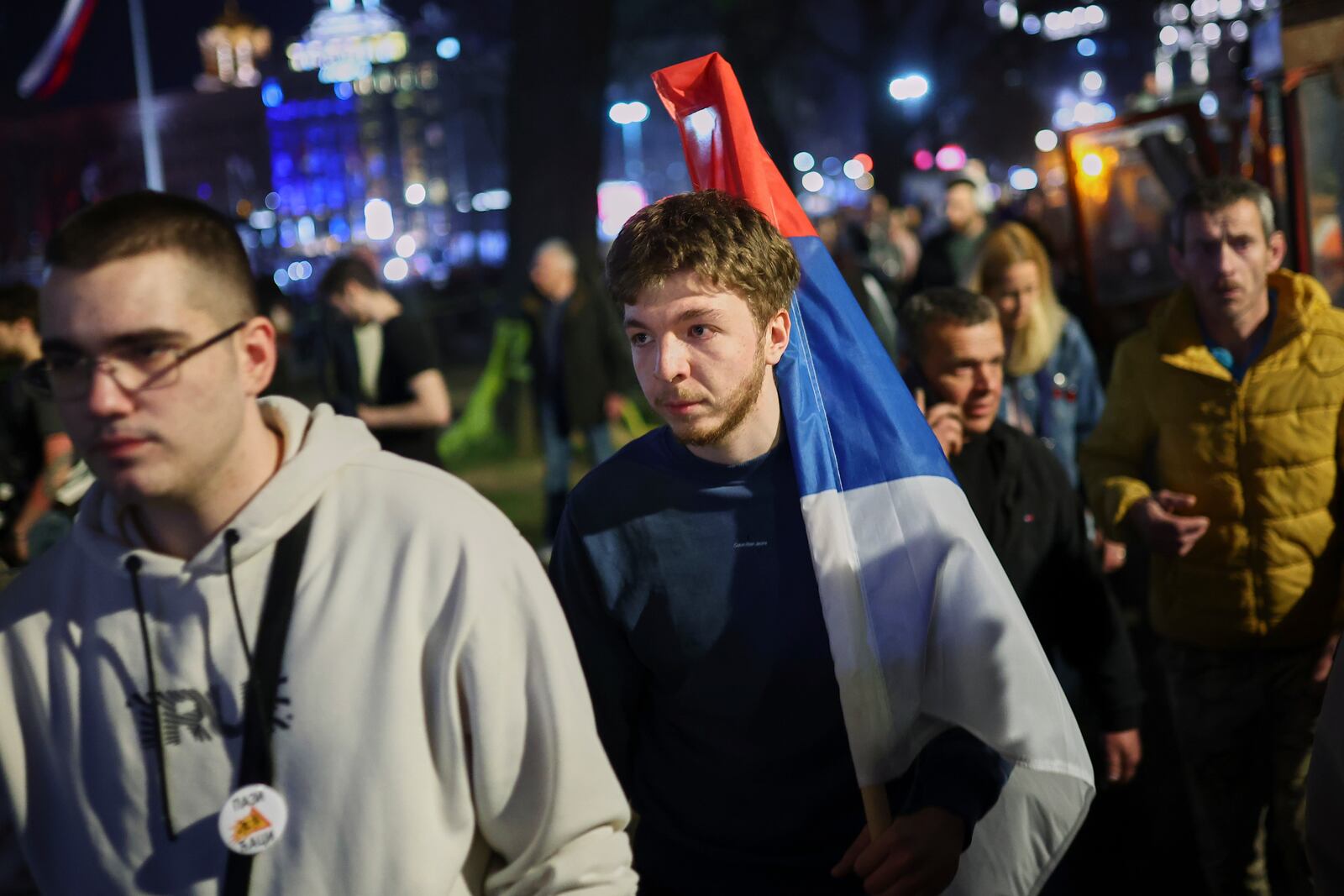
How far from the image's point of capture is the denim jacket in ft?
17.9

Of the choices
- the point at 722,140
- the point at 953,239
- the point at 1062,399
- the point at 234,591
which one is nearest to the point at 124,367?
the point at 234,591

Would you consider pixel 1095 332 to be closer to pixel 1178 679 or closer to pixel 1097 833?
pixel 1097 833

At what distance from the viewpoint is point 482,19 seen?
27.6 meters

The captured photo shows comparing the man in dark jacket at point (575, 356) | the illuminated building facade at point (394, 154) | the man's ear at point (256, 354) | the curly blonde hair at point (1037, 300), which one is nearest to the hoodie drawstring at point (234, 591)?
the man's ear at point (256, 354)

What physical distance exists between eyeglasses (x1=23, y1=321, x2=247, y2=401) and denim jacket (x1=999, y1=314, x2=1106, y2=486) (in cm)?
399

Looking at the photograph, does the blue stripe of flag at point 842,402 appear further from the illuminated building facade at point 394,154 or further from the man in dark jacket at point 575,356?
the illuminated building facade at point 394,154

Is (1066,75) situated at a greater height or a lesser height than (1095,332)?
greater

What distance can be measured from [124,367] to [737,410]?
113cm

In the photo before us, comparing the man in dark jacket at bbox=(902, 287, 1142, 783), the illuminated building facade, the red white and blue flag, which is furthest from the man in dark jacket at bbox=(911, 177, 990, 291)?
the illuminated building facade

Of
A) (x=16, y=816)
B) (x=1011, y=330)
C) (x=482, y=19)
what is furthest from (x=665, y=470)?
(x=482, y=19)

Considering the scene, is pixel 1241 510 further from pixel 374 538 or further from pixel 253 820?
pixel 253 820

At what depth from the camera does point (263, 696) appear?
1.96 meters

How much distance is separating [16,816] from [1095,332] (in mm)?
9517

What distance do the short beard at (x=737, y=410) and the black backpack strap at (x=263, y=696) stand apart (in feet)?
2.80
